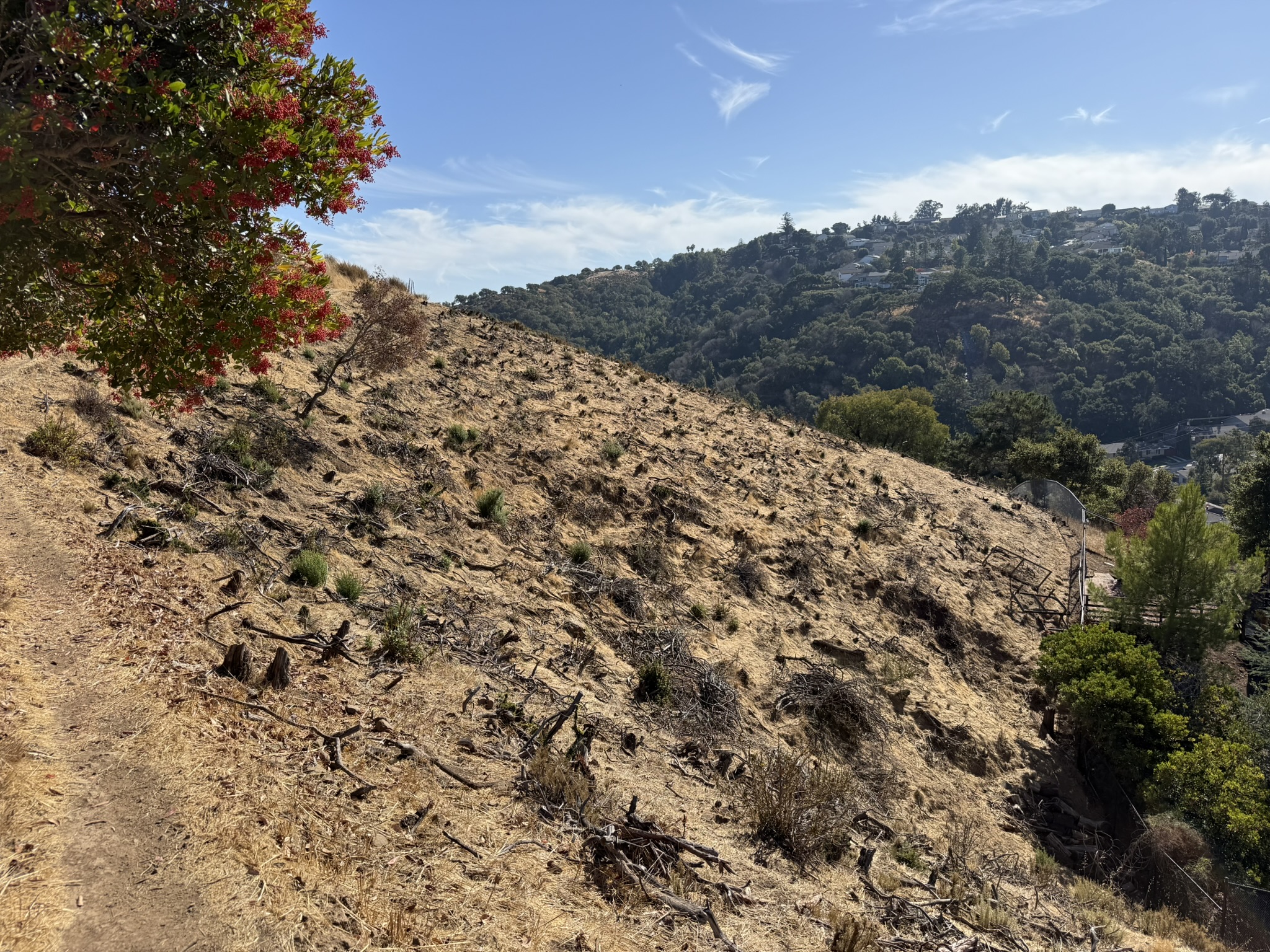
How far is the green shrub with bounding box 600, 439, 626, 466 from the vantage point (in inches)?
651

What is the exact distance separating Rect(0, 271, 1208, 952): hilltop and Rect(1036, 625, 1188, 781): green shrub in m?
0.99

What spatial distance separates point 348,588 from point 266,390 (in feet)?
20.3

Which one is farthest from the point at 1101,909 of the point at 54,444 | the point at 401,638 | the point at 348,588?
the point at 54,444

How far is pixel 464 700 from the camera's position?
7.10 m

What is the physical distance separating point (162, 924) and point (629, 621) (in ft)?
25.9

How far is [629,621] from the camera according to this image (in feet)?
36.6

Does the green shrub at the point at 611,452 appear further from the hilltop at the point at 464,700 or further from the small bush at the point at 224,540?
the small bush at the point at 224,540

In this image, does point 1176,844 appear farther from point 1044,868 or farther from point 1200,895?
point 1044,868

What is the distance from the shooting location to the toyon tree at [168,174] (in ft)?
12.2

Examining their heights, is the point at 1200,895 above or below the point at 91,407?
below

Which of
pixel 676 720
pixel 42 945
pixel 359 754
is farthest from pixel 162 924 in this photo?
pixel 676 720

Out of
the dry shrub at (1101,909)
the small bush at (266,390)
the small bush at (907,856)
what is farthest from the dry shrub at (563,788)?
the small bush at (266,390)

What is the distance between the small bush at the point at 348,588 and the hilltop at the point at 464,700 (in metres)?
0.11

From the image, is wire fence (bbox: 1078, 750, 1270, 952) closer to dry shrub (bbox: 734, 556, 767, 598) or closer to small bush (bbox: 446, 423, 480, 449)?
dry shrub (bbox: 734, 556, 767, 598)
